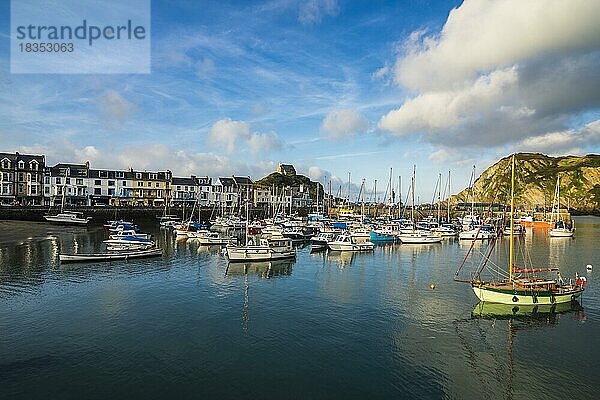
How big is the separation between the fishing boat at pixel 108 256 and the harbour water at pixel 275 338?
2734 millimetres

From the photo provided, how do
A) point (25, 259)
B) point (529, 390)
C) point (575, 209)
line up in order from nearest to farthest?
point (529, 390) → point (25, 259) → point (575, 209)

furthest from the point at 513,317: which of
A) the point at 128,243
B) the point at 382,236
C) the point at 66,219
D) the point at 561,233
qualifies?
the point at 66,219

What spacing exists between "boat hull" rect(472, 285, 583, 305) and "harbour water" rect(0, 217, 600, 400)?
1035 millimetres

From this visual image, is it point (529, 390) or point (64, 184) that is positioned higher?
point (64, 184)

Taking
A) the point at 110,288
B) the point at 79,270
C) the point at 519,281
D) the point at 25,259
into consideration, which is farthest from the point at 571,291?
the point at 25,259

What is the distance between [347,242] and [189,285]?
29.3 m

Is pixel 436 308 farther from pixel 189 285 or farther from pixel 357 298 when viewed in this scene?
pixel 189 285

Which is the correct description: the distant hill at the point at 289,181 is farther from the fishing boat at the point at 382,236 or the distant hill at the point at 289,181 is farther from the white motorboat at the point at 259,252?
the white motorboat at the point at 259,252

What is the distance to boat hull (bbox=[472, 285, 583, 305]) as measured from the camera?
26.9 m

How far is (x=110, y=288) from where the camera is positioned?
32312 mm

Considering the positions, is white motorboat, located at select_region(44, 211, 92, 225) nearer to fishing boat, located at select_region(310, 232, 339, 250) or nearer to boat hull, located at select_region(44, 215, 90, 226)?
boat hull, located at select_region(44, 215, 90, 226)

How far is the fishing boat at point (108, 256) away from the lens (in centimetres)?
4225

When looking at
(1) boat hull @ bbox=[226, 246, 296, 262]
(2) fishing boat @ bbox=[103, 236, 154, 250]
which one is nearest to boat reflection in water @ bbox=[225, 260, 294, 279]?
(1) boat hull @ bbox=[226, 246, 296, 262]

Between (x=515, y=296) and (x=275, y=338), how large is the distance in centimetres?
1724
